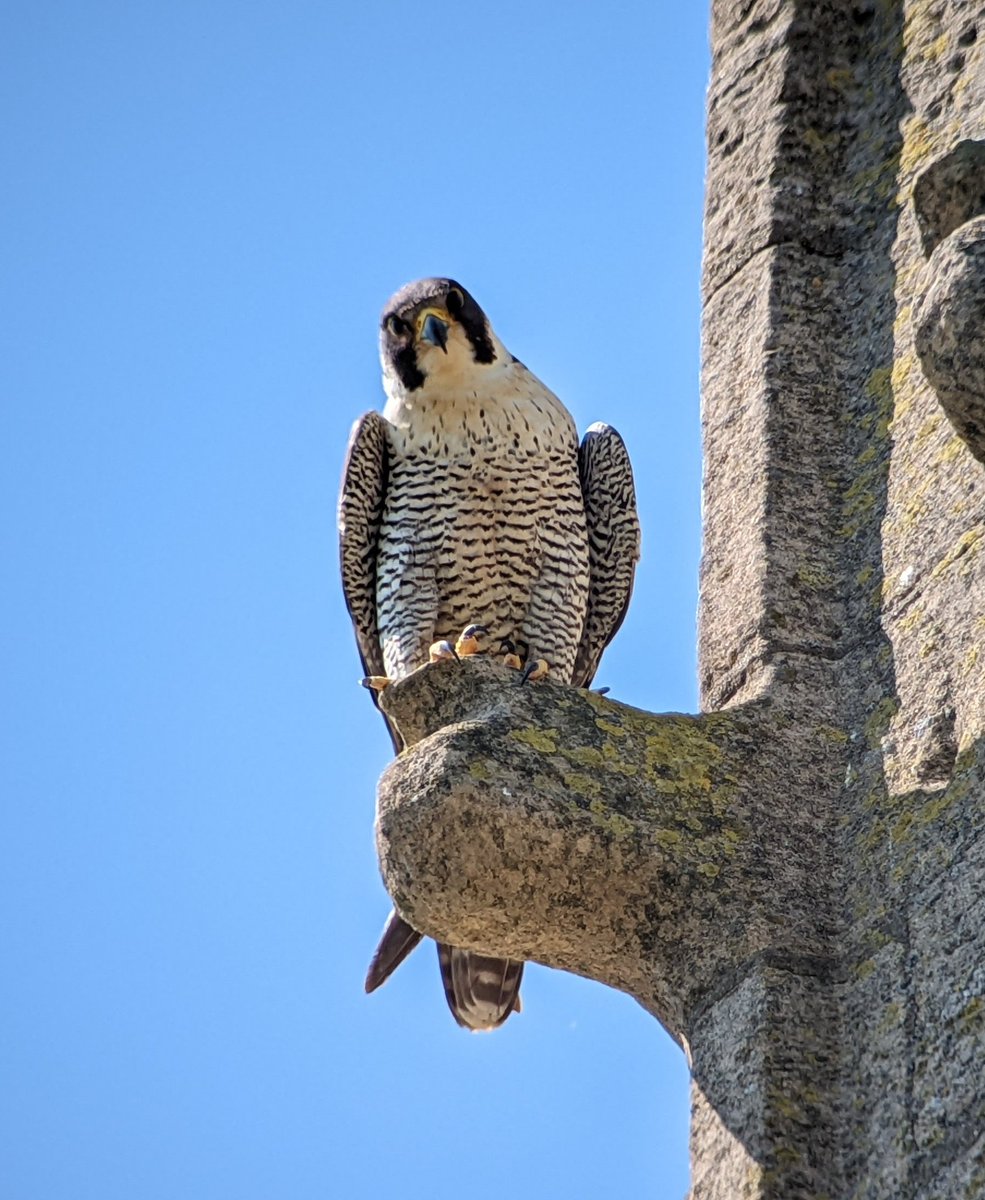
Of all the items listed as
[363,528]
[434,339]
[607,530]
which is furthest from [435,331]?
[607,530]

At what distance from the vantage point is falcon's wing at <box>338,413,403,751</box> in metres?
6.18

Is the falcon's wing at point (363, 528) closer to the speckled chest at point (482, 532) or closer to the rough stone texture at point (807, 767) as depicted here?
the speckled chest at point (482, 532)

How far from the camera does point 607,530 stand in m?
6.36

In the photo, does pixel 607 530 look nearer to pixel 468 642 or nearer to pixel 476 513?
pixel 476 513

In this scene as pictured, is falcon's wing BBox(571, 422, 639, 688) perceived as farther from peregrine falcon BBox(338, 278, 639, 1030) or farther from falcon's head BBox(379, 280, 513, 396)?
falcon's head BBox(379, 280, 513, 396)

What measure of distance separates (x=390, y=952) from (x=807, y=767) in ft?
4.12

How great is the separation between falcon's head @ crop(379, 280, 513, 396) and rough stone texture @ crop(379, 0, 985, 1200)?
66.8 inches

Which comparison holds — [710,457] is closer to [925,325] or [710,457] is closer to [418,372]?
[925,325]

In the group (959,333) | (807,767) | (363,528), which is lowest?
(807,767)

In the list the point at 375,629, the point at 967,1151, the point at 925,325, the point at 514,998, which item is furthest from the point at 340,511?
the point at 967,1151

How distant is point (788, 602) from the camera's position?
4090 millimetres

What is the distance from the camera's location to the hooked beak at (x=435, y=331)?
20.8 feet

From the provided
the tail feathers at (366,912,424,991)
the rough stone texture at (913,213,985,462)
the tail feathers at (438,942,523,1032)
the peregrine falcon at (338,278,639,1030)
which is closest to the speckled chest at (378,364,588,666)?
the peregrine falcon at (338,278,639,1030)

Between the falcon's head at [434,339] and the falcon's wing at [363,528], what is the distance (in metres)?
0.24
